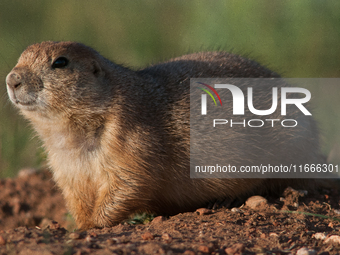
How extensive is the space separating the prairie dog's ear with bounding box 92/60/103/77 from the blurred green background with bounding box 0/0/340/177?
486cm

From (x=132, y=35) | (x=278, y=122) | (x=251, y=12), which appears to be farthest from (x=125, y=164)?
(x=251, y=12)

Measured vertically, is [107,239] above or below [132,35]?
below

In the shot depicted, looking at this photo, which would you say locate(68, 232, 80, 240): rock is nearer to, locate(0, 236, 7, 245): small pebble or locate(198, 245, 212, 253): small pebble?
locate(0, 236, 7, 245): small pebble

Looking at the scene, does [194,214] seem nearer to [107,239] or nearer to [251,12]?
[107,239]

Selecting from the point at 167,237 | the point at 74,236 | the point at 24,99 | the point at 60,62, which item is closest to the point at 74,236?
the point at 74,236

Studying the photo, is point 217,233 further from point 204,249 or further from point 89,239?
point 89,239

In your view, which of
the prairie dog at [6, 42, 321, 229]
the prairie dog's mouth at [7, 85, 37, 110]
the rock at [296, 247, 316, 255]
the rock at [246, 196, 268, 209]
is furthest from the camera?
the rock at [246, 196, 268, 209]

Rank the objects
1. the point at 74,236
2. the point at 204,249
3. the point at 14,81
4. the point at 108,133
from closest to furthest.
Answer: the point at 204,249
the point at 74,236
the point at 14,81
the point at 108,133

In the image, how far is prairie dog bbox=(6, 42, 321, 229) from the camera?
16.0ft

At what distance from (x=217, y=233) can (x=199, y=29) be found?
24.5ft

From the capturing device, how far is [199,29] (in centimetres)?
1083

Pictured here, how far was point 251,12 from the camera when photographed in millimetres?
10930

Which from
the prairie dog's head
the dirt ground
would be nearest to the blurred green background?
the dirt ground

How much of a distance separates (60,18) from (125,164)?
7.07m
